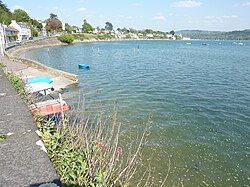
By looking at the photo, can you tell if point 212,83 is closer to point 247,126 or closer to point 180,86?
point 180,86

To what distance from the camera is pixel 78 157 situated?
181 inches

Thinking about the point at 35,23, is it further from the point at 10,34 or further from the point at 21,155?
the point at 21,155

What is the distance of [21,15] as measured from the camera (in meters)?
130

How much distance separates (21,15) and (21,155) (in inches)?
5891

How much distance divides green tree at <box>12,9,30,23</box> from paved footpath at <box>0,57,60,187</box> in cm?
14077

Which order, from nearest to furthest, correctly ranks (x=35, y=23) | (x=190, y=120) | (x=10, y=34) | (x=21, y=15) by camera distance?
(x=190, y=120) → (x=10, y=34) → (x=21, y=15) → (x=35, y=23)

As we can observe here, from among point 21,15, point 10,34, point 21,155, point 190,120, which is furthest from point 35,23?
point 21,155

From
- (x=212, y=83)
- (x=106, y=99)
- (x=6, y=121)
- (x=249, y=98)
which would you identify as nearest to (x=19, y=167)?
(x=6, y=121)

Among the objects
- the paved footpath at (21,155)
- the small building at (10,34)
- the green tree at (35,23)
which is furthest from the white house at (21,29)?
the paved footpath at (21,155)

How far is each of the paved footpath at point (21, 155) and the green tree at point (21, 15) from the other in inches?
5542

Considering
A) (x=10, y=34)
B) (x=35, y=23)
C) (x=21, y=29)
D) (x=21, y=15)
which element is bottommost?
(x=10, y=34)

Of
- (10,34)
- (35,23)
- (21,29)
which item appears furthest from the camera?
(35,23)

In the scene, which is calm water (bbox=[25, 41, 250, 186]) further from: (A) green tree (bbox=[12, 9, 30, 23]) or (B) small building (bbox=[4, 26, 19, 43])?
(A) green tree (bbox=[12, 9, 30, 23])

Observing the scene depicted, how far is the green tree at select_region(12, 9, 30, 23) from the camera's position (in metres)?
126
